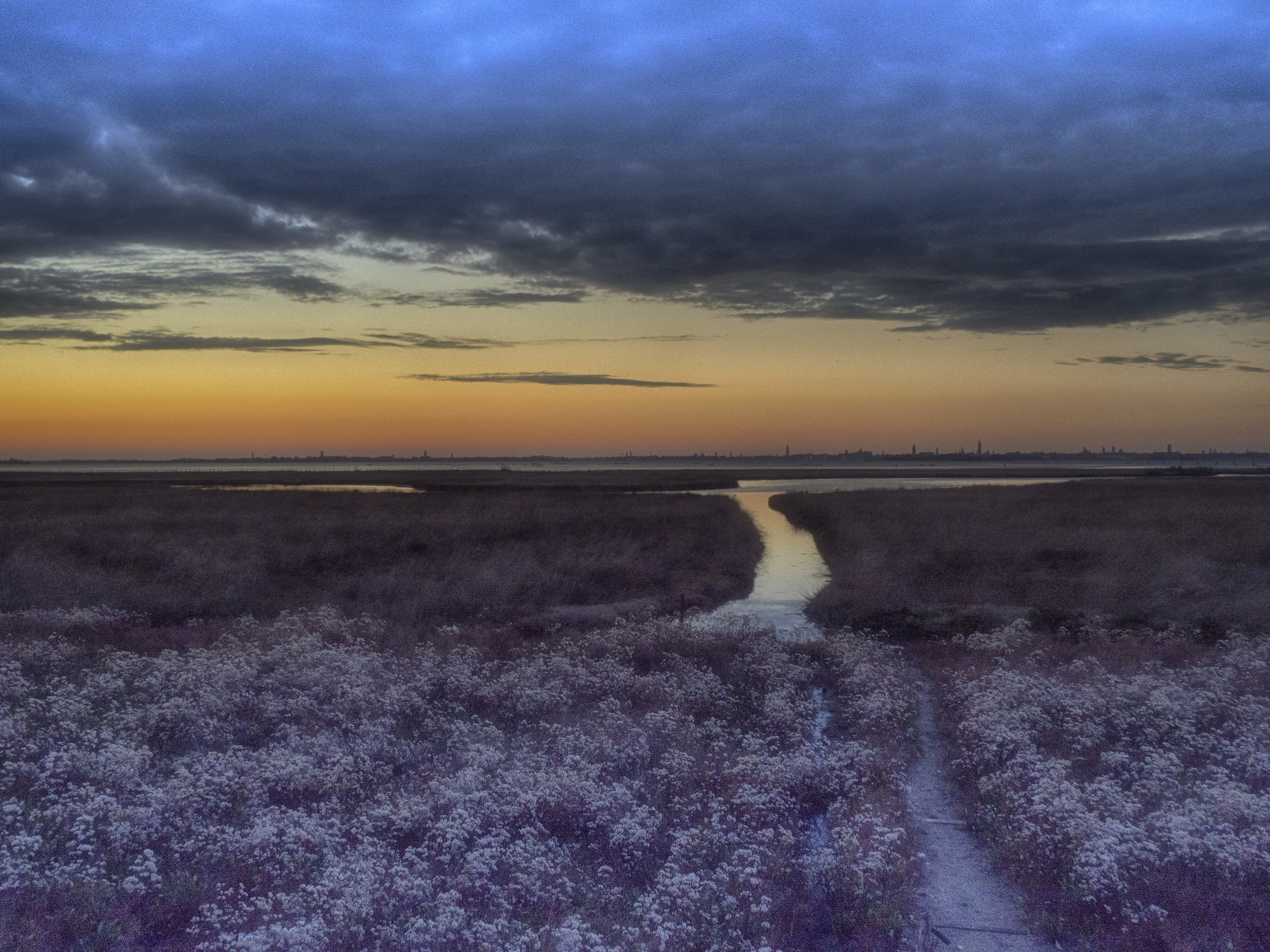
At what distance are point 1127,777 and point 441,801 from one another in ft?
24.6

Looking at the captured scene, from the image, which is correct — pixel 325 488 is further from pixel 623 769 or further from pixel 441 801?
pixel 441 801

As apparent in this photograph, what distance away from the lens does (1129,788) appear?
9.75 meters

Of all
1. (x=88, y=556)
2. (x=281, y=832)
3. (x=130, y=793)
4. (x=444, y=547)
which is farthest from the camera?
(x=444, y=547)

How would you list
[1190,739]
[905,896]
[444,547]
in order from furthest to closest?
[444,547]
[1190,739]
[905,896]

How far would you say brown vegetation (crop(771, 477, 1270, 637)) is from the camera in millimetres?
21531

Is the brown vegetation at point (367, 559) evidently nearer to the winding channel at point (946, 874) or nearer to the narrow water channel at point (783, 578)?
the narrow water channel at point (783, 578)

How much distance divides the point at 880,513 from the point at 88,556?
3859cm

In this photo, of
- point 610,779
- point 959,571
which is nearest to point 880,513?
point 959,571

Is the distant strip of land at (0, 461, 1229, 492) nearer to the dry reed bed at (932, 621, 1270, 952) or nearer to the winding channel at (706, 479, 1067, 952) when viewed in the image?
the dry reed bed at (932, 621, 1270, 952)

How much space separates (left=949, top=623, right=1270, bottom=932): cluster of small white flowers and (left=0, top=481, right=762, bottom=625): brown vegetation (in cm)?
1270

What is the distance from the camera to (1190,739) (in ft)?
35.2

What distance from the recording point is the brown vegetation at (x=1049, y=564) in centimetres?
2153

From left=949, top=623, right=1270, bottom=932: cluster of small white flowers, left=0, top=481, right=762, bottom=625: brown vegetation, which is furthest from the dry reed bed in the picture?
left=0, top=481, right=762, bottom=625: brown vegetation

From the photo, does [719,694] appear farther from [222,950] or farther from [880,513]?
[880,513]
